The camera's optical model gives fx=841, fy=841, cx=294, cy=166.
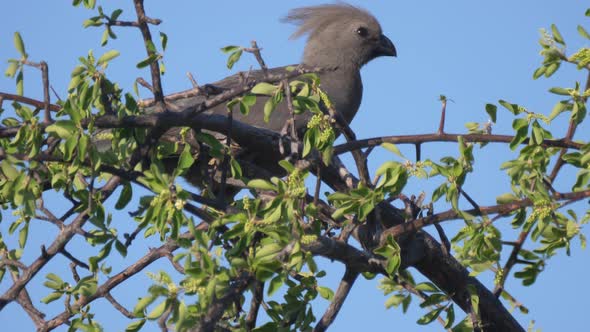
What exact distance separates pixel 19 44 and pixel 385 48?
543 centimetres

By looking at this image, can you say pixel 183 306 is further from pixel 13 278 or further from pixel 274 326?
pixel 13 278

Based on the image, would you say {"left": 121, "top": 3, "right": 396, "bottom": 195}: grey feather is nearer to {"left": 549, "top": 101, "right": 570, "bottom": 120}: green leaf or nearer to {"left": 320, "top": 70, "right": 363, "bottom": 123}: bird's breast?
{"left": 320, "top": 70, "right": 363, "bottom": 123}: bird's breast

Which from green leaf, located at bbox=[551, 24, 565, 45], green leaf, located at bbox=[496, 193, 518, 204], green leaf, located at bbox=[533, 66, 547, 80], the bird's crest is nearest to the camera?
green leaf, located at bbox=[496, 193, 518, 204]

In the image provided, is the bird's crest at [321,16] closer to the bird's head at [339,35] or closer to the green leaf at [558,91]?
the bird's head at [339,35]

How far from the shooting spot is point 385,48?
813cm

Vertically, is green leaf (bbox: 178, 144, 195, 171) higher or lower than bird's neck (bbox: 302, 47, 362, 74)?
lower

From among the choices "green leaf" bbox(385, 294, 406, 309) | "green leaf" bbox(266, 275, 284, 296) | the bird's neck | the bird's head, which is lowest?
"green leaf" bbox(266, 275, 284, 296)

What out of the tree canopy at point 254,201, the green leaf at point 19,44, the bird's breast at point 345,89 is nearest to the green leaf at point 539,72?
the tree canopy at point 254,201

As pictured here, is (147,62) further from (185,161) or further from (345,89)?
(345,89)

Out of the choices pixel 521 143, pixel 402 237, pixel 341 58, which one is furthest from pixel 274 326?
pixel 341 58

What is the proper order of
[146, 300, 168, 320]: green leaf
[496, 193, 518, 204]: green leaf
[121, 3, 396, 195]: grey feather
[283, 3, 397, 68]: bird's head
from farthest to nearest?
1. [283, 3, 397, 68]: bird's head
2. [121, 3, 396, 195]: grey feather
3. [496, 193, 518, 204]: green leaf
4. [146, 300, 168, 320]: green leaf

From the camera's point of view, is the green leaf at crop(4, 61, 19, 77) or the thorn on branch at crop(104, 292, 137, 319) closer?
the green leaf at crop(4, 61, 19, 77)

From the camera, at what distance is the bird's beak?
8109 millimetres

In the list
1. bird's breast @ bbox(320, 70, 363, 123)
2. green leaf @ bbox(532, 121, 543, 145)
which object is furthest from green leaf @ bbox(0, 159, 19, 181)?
bird's breast @ bbox(320, 70, 363, 123)
